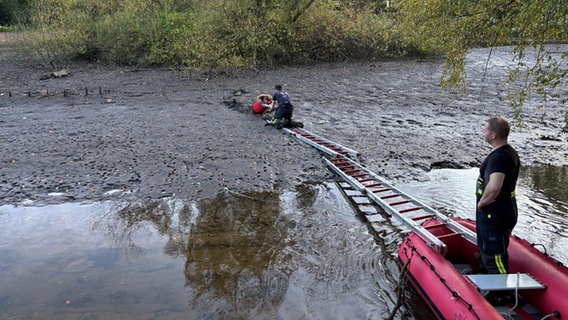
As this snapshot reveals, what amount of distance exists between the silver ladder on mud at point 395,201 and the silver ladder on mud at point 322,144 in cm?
28

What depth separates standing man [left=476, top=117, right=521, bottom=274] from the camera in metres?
4.41

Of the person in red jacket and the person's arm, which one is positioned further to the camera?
the person in red jacket

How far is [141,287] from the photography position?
17.9ft

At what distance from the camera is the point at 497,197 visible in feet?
14.8

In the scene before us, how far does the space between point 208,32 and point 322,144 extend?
1321cm

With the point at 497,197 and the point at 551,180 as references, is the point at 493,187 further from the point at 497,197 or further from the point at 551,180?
the point at 551,180

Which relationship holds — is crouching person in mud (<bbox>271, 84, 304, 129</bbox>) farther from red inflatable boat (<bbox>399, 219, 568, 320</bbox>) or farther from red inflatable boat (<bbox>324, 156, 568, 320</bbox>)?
red inflatable boat (<bbox>399, 219, 568, 320</bbox>)

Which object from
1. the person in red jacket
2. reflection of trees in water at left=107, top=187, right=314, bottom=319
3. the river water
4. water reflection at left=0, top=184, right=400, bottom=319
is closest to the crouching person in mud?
the person in red jacket

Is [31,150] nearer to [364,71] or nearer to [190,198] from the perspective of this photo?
[190,198]

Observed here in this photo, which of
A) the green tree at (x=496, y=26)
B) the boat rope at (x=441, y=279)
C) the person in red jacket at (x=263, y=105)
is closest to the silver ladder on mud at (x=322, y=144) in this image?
the person in red jacket at (x=263, y=105)

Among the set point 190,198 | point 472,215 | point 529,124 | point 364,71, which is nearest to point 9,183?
point 190,198

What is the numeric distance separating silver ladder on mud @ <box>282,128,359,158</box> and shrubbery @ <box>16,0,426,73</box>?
10143 mm

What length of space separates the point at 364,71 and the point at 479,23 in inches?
633

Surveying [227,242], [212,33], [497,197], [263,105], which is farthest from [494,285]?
[212,33]
